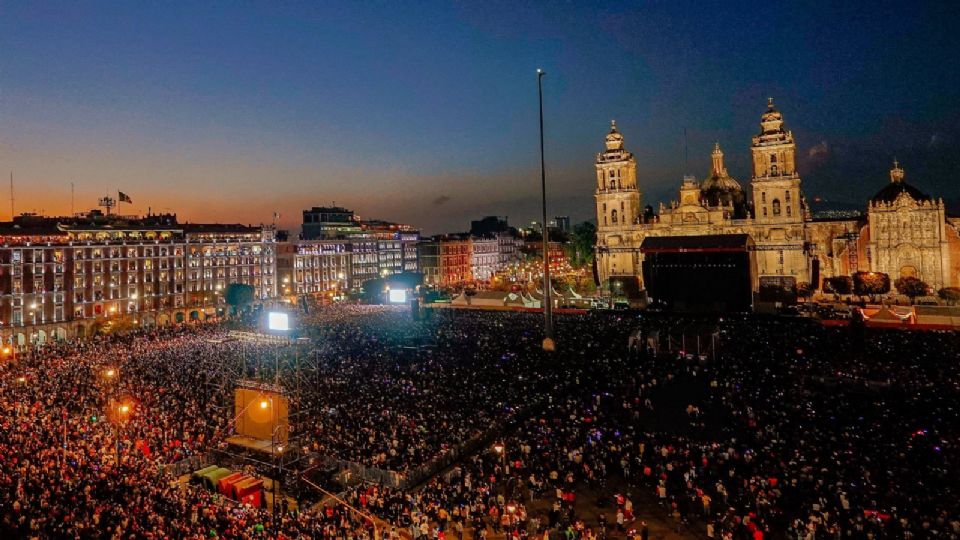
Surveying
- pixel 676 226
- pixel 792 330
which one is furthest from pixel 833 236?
pixel 792 330

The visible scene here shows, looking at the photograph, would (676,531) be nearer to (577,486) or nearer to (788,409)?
(577,486)

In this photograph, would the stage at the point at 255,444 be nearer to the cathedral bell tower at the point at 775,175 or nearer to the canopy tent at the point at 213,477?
the canopy tent at the point at 213,477

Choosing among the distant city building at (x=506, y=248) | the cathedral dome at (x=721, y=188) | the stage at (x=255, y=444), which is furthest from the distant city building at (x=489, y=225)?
the stage at (x=255, y=444)

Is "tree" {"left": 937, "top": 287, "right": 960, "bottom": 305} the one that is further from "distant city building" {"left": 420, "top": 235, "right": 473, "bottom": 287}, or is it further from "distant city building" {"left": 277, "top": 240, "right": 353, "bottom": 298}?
"distant city building" {"left": 277, "top": 240, "right": 353, "bottom": 298}

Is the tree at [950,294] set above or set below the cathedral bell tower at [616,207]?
below

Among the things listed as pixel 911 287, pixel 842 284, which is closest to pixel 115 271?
pixel 842 284

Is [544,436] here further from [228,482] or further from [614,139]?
[614,139]
